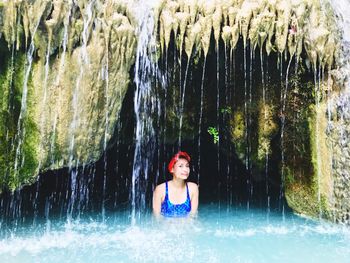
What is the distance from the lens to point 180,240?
202 inches

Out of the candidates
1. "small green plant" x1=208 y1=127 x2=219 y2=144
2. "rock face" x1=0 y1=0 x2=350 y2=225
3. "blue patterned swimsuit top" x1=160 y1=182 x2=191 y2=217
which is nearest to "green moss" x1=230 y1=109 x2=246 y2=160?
"small green plant" x1=208 y1=127 x2=219 y2=144

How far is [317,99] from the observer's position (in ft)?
19.5

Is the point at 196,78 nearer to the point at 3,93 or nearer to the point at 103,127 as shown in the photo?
the point at 103,127

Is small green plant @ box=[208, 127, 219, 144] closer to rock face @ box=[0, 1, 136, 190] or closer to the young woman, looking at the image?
the young woman

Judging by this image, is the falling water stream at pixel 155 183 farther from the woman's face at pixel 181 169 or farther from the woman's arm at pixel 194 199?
the woman's face at pixel 181 169

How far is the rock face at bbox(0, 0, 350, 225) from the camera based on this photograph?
5.22 meters

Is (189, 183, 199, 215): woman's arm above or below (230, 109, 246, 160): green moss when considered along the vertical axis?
below

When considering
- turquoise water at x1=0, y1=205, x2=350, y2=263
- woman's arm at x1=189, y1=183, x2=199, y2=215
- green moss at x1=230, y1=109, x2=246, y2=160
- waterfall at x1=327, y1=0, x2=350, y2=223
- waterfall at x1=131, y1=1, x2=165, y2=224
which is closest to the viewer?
turquoise water at x1=0, y1=205, x2=350, y2=263

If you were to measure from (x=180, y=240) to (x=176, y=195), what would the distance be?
37.4 inches

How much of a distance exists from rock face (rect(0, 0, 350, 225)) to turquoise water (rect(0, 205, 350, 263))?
673 mm

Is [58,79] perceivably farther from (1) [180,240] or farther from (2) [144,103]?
(1) [180,240]

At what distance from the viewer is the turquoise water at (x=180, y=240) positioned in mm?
4652

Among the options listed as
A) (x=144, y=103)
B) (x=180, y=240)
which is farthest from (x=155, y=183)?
(x=180, y=240)

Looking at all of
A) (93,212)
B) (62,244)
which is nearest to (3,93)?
(62,244)
